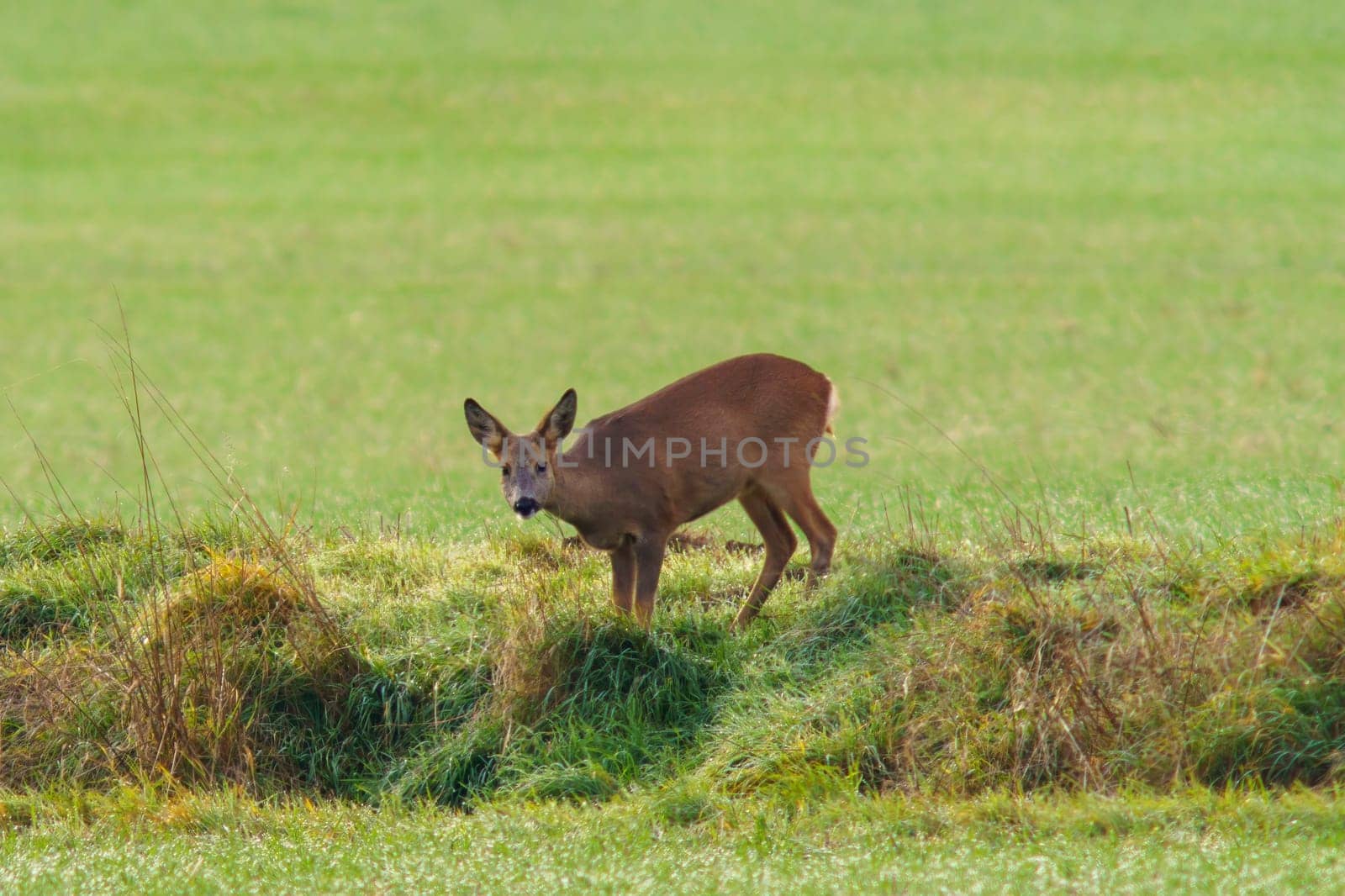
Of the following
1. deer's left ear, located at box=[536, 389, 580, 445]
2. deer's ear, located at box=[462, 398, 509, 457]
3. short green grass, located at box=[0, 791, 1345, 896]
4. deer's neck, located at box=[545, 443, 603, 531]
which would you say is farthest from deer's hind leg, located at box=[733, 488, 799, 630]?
short green grass, located at box=[0, 791, 1345, 896]

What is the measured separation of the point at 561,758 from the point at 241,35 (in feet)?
156

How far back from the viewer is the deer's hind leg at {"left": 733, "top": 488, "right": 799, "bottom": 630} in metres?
9.63

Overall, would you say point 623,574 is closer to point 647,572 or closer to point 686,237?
point 647,572

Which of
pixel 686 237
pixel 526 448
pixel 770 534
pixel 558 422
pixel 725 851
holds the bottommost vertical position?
pixel 725 851

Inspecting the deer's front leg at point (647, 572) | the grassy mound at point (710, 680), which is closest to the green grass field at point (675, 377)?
the grassy mound at point (710, 680)

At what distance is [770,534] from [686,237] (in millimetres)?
26145

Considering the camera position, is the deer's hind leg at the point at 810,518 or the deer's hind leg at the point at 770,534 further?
the deer's hind leg at the point at 810,518

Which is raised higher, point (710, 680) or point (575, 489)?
point (575, 489)

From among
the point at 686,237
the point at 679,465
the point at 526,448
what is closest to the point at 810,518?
the point at 679,465

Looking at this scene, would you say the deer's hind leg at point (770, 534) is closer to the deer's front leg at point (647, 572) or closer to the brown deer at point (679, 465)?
the brown deer at point (679, 465)

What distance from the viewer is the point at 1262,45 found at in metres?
47.7

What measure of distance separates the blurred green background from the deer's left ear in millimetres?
1848

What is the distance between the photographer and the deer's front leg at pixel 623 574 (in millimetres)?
9391

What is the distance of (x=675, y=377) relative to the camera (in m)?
22.2
